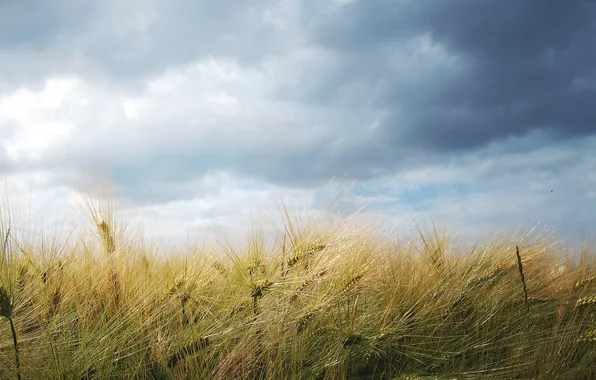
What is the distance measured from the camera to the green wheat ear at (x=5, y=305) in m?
1.79

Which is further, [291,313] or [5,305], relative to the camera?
[291,313]

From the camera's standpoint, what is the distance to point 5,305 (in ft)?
5.89

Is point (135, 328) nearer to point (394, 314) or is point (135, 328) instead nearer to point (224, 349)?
point (224, 349)

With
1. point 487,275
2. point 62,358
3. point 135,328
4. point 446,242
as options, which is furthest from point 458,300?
point 62,358

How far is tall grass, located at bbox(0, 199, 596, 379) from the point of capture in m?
2.13

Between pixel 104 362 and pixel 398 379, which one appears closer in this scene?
pixel 398 379

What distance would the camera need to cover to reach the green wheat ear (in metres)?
1.79

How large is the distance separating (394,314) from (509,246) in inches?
39.8

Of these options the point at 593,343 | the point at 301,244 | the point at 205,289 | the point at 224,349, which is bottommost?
the point at 593,343

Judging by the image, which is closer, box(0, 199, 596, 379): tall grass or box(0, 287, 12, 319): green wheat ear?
box(0, 287, 12, 319): green wheat ear

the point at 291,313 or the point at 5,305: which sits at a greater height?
the point at 5,305

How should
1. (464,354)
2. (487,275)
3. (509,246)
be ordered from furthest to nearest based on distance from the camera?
(509,246) → (487,275) → (464,354)

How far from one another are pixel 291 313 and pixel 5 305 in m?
1.01

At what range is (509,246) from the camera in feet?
10.4
